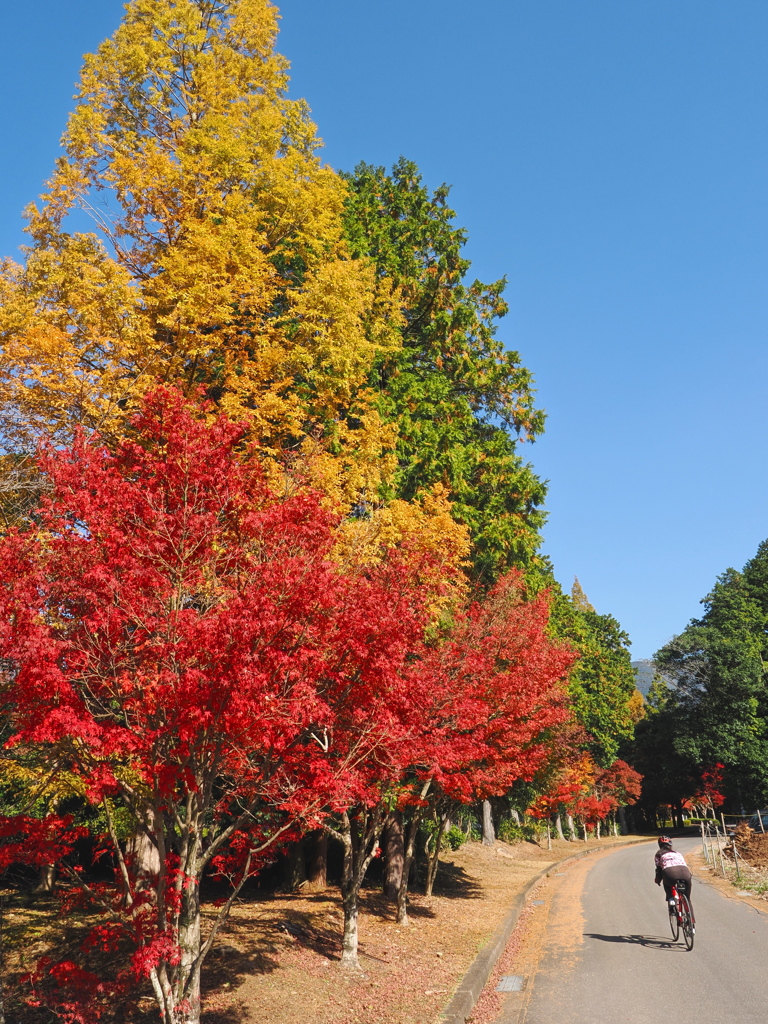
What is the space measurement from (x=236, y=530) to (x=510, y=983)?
310 inches

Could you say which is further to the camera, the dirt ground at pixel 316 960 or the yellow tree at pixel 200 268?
the yellow tree at pixel 200 268

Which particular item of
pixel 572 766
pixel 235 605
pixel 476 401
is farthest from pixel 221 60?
pixel 572 766

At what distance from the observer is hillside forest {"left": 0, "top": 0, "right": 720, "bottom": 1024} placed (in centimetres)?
641

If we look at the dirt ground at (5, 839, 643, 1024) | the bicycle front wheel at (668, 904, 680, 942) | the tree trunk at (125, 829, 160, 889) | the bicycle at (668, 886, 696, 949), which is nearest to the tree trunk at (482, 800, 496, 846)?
the dirt ground at (5, 839, 643, 1024)

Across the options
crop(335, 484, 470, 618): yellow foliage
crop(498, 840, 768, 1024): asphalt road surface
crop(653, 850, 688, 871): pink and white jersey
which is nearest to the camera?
crop(498, 840, 768, 1024): asphalt road surface

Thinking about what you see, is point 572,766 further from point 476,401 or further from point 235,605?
point 235,605

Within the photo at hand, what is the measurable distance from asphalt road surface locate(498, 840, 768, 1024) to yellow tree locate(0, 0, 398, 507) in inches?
325

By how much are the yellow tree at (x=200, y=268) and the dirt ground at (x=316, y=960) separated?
740 centimetres

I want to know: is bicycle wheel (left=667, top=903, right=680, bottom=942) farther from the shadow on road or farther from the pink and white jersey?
the pink and white jersey

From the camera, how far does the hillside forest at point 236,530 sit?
641cm

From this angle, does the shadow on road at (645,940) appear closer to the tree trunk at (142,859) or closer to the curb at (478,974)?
the curb at (478,974)

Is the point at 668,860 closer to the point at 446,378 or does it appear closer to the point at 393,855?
the point at 393,855

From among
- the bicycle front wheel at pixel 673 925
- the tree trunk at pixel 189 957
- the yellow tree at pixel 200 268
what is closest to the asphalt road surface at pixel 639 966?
the bicycle front wheel at pixel 673 925

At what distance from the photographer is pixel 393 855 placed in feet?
56.6
